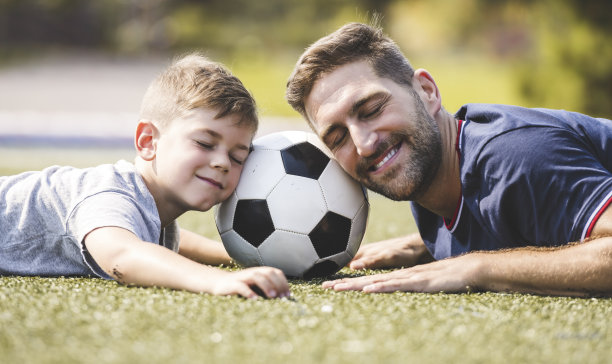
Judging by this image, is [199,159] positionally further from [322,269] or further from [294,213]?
[322,269]

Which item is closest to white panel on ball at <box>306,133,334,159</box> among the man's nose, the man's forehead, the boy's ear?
the man's forehead

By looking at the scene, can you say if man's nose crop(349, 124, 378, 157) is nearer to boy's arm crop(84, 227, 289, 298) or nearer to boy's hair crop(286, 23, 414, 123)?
boy's hair crop(286, 23, 414, 123)

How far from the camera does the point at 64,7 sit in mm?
29438

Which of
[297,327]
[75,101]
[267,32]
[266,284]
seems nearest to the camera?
[297,327]

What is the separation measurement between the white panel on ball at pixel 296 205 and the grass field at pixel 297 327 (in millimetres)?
410

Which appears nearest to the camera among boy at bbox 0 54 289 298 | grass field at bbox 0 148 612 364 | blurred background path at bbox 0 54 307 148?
grass field at bbox 0 148 612 364

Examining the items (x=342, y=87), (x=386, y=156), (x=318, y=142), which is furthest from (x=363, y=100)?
Answer: (x=318, y=142)

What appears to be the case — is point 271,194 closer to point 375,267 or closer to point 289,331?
point 375,267

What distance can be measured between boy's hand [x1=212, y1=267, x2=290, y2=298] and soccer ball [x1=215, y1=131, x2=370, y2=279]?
2.06ft

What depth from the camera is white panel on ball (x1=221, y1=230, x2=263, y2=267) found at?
121 inches

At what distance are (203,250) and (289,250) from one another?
774mm

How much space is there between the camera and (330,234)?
3043mm

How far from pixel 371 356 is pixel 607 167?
1.65 m

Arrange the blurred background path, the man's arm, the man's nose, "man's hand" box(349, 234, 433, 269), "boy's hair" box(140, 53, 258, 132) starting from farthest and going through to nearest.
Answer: the blurred background path < "man's hand" box(349, 234, 433, 269) < "boy's hair" box(140, 53, 258, 132) < the man's nose < the man's arm
